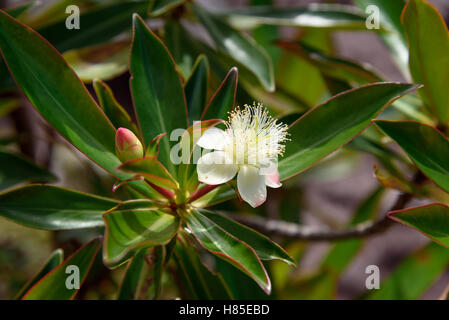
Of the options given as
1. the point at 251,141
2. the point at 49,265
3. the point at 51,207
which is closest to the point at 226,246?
the point at 251,141

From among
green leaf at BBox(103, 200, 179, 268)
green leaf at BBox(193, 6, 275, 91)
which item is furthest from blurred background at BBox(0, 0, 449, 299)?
green leaf at BBox(103, 200, 179, 268)

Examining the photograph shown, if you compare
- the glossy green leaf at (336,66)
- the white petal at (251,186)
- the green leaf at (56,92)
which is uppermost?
the glossy green leaf at (336,66)

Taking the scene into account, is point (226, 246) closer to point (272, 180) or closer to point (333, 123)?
point (272, 180)

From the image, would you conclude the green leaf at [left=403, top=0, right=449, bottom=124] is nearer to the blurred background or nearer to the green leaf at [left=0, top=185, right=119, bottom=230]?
the blurred background

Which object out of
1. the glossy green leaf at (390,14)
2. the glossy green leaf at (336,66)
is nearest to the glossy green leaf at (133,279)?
the glossy green leaf at (336,66)

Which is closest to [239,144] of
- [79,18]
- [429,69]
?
[429,69]

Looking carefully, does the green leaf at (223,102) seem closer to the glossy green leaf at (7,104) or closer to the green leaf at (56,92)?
the green leaf at (56,92)
